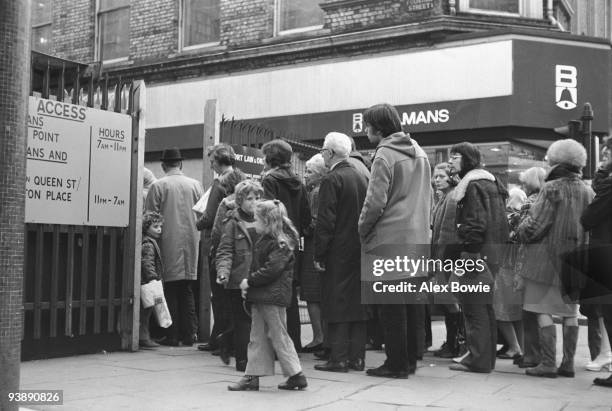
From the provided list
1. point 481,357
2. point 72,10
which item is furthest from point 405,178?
point 72,10

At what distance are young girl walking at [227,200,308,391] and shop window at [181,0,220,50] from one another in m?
11.4

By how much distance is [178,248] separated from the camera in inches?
328

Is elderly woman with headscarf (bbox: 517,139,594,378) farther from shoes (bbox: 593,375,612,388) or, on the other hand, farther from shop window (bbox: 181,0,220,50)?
shop window (bbox: 181,0,220,50)

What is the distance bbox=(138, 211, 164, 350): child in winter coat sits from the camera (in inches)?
317

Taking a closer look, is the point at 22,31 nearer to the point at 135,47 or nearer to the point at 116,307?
the point at 116,307

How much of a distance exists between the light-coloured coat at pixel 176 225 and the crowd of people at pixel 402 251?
3.07 ft

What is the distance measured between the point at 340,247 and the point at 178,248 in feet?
7.45

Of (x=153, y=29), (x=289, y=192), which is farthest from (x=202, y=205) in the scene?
(x=153, y=29)

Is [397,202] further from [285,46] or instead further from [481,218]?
[285,46]

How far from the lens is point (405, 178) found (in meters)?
6.46

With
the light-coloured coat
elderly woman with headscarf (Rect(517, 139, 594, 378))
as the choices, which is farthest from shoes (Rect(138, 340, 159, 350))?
elderly woman with headscarf (Rect(517, 139, 594, 378))

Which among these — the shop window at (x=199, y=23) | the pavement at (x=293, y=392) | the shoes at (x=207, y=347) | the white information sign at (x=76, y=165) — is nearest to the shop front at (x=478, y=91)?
the shop window at (x=199, y=23)

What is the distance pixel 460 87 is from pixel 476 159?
6572 millimetres

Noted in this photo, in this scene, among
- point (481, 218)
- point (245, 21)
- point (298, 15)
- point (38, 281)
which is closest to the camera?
point (481, 218)
